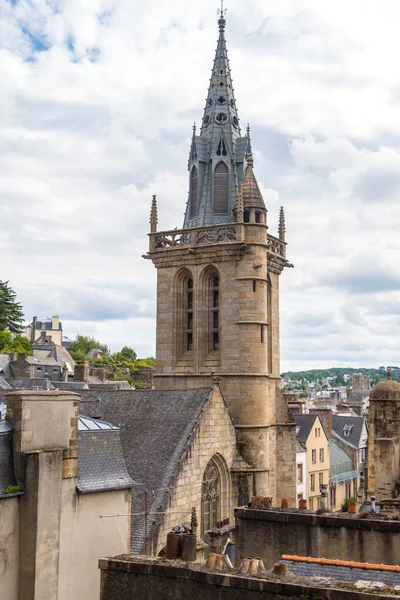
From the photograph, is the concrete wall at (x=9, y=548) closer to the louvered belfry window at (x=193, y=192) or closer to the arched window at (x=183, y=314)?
the arched window at (x=183, y=314)

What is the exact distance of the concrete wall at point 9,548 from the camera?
13.1 m

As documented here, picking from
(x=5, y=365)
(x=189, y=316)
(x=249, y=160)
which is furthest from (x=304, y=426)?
(x=5, y=365)

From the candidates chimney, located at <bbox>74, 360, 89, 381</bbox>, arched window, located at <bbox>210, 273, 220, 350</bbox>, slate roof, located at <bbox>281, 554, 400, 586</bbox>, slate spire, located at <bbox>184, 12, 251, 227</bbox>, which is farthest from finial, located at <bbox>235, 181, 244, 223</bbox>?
chimney, located at <bbox>74, 360, 89, 381</bbox>

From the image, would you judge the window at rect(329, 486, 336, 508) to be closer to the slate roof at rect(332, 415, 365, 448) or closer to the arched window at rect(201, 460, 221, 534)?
the slate roof at rect(332, 415, 365, 448)

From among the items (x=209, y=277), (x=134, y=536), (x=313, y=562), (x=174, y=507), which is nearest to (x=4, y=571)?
(x=313, y=562)

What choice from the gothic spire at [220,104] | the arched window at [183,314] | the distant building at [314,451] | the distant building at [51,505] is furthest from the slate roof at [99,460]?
the distant building at [314,451]

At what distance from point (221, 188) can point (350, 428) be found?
40001mm

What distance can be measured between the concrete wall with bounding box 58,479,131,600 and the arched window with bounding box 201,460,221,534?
420 inches

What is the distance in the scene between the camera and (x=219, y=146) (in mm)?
34844

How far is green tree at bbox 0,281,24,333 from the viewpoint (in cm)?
9900

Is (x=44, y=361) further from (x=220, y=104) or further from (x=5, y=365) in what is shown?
(x=220, y=104)

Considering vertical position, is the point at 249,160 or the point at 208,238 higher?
the point at 249,160

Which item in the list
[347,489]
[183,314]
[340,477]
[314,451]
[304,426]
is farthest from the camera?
[347,489]

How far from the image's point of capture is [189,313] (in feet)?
110
